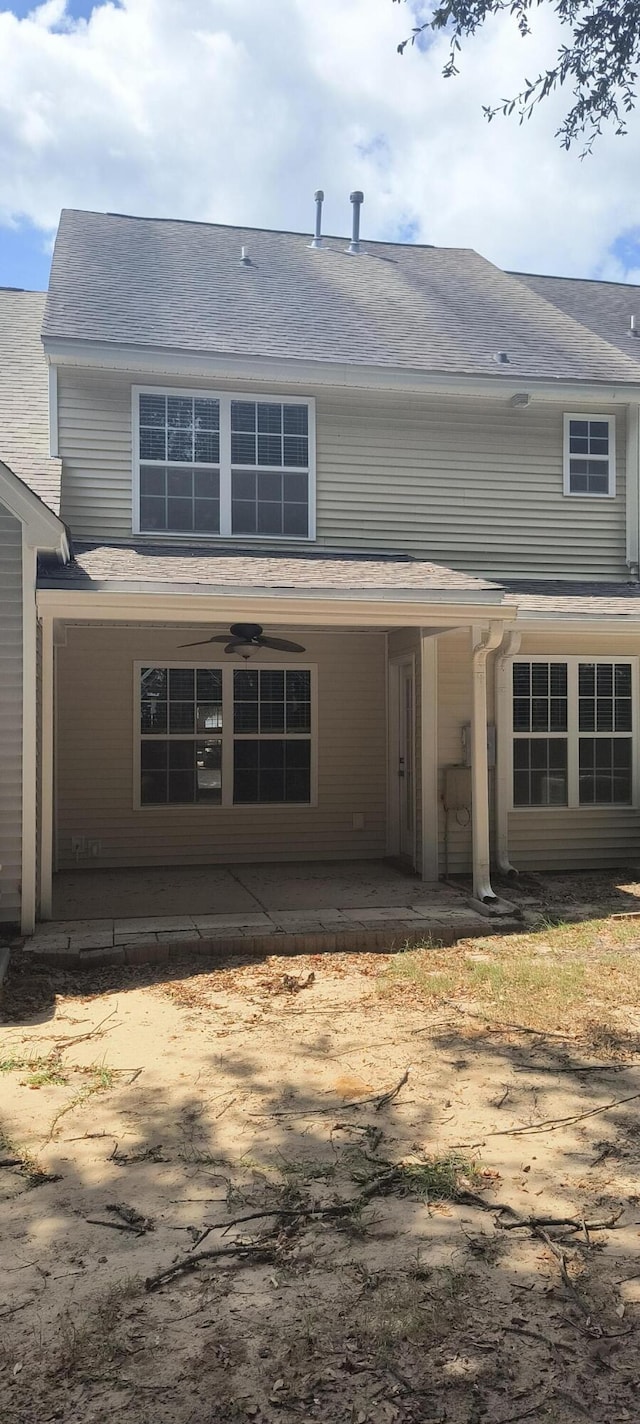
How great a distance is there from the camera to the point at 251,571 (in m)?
8.97

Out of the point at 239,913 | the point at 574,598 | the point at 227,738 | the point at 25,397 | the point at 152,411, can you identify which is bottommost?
the point at 239,913

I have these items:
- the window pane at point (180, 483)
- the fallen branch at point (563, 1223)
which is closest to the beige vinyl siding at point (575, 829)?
the window pane at point (180, 483)

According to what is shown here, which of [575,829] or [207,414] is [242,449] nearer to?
[207,414]

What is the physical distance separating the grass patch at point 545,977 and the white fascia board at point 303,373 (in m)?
5.99

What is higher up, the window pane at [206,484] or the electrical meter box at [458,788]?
the window pane at [206,484]

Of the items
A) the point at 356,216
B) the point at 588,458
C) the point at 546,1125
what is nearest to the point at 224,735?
the point at 588,458

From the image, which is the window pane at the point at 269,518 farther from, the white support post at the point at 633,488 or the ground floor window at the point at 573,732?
the white support post at the point at 633,488

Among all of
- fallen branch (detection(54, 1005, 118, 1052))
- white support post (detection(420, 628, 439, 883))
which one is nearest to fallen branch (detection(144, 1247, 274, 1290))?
fallen branch (detection(54, 1005, 118, 1052))

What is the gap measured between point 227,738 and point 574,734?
12.6ft

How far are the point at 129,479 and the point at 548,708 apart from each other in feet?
16.6

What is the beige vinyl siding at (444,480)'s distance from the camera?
10.3 meters

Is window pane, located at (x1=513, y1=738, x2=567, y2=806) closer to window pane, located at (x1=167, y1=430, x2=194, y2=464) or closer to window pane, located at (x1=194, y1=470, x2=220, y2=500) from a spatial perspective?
window pane, located at (x1=194, y1=470, x2=220, y2=500)

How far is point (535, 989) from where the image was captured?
629 centimetres

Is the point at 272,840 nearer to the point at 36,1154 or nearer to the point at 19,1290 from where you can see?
the point at 36,1154
